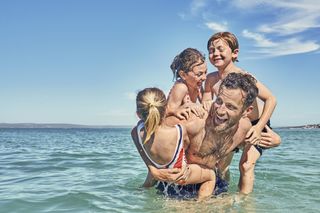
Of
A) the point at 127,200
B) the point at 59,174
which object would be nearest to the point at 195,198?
the point at 127,200

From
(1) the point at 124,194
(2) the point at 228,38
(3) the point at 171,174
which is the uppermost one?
(2) the point at 228,38

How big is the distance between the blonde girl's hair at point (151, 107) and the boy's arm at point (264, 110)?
151cm

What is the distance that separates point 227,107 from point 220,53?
1142mm

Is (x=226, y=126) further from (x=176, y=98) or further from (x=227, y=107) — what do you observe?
(x=176, y=98)

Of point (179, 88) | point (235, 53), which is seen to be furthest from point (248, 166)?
point (235, 53)

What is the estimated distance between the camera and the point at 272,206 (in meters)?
5.94

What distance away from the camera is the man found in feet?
18.0

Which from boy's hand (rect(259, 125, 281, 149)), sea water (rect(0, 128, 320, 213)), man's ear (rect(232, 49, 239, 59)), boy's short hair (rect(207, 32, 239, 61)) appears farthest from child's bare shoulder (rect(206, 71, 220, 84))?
sea water (rect(0, 128, 320, 213))

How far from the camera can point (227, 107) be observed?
5.48 meters

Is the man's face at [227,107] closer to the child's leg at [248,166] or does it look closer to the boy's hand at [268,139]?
the boy's hand at [268,139]

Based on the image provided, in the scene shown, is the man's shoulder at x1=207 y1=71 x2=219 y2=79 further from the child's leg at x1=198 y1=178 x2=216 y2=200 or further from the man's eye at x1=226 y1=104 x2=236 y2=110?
the child's leg at x1=198 y1=178 x2=216 y2=200

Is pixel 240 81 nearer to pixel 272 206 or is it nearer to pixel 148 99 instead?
pixel 148 99

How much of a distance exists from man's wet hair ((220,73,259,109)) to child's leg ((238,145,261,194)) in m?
1.19

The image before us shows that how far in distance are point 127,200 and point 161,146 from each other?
57.6 inches
